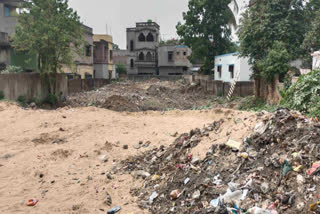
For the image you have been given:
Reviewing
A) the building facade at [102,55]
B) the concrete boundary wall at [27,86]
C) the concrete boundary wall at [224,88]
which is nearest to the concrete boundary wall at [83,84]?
the concrete boundary wall at [27,86]

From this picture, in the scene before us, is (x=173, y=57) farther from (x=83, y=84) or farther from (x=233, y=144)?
(x=233, y=144)

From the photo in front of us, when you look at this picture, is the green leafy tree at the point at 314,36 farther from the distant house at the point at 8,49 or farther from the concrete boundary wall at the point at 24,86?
the distant house at the point at 8,49

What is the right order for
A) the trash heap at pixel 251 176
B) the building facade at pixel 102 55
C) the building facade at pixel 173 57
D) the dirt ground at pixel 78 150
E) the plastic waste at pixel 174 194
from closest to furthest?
the trash heap at pixel 251 176 < the plastic waste at pixel 174 194 < the dirt ground at pixel 78 150 < the building facade at pixel 102 55 < the building facade at pixel 173 57

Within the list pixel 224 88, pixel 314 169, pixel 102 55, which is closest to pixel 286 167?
pixel 314 169

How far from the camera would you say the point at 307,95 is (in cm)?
833

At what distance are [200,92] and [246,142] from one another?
19.6 metres

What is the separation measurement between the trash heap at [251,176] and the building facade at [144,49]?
37.8 metres

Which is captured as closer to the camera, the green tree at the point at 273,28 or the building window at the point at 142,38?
the green tree at the point at 273,28

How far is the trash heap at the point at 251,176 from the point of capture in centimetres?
385

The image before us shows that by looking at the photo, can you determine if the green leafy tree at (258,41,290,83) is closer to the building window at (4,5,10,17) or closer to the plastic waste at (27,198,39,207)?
the plastic waste at (27,198,39,207)

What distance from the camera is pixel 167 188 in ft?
17.1

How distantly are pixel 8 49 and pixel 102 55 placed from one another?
13.3m

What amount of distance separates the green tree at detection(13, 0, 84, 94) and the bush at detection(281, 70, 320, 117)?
1144 cm

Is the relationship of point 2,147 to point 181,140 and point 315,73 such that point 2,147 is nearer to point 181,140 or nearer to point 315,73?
point 181,140
